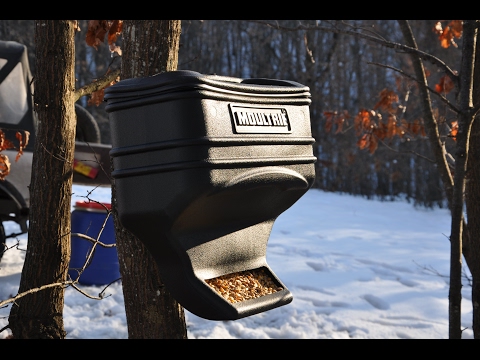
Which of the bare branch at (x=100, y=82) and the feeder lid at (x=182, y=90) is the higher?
the feeder lid at (x=182, y=90)

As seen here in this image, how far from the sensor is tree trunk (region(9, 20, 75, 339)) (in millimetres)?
2635

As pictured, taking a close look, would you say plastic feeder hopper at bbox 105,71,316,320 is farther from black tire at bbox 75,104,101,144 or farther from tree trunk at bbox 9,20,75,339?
black tire at bbox 75,104,101,144

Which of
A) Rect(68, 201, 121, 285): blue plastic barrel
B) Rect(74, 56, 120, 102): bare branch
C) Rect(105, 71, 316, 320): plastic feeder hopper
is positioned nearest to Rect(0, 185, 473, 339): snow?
Rect(68, 201, 121, 285): blue plastic barrel

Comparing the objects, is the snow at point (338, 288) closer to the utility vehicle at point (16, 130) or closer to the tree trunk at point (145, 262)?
the utility vehicle at point (16, 130)

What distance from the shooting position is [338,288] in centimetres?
589

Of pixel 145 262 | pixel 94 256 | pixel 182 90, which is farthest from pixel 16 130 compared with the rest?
pixel 182 90

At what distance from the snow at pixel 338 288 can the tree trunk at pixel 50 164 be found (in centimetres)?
46

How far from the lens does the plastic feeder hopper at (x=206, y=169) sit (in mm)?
1247

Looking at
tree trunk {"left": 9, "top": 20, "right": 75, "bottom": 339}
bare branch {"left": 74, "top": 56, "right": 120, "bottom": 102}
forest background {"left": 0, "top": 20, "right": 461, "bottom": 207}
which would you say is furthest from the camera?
forest background {"left": 0, "top": 20, "right": 461, "bottom": 207}

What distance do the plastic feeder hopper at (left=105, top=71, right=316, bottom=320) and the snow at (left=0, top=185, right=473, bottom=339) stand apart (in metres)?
1.89

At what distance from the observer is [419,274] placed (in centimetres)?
668

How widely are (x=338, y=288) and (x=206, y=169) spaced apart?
15.9 feet

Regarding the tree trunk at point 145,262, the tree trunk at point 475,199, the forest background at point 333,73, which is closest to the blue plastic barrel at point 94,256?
the tree trunk at point 475,199
